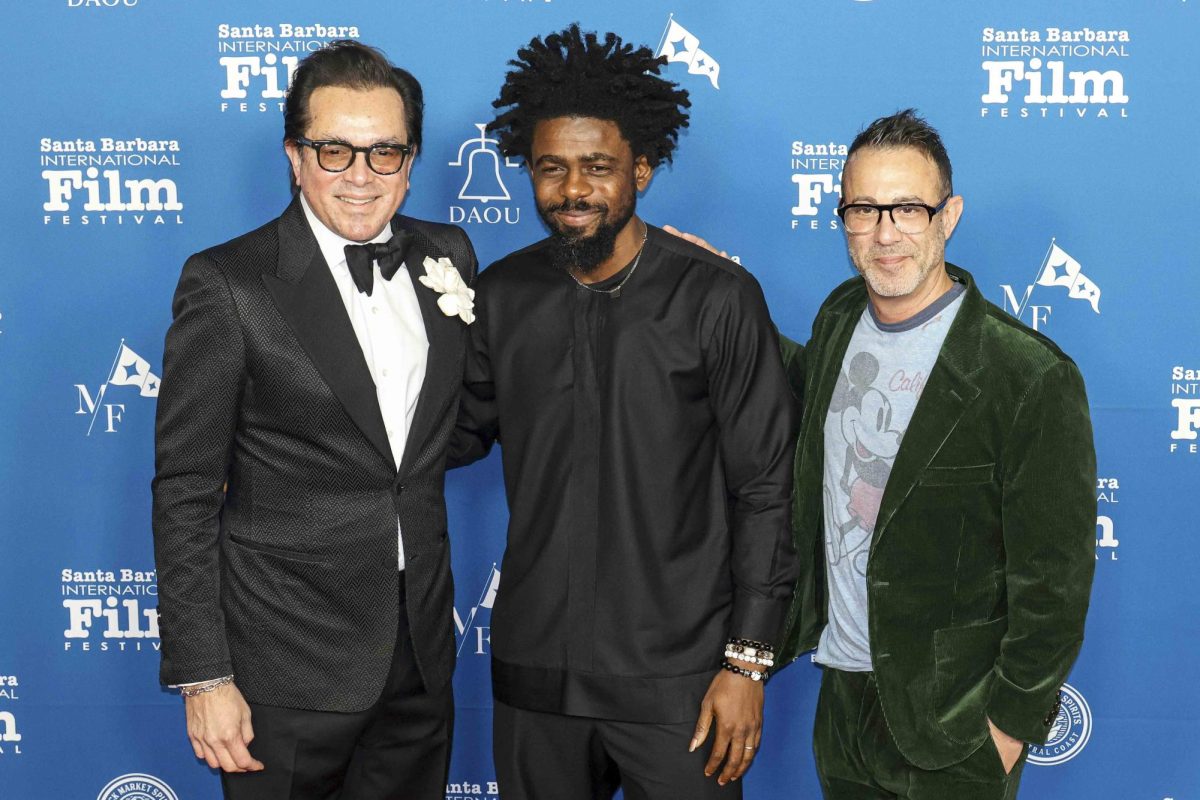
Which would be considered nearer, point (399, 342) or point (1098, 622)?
point (399, 342)

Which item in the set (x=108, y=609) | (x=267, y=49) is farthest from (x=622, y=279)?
(x=108, y=609)

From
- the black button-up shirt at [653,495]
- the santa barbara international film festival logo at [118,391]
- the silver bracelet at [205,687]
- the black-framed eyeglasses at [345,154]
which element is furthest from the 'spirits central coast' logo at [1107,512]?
the santa barbara international film festival logo at [118,391]

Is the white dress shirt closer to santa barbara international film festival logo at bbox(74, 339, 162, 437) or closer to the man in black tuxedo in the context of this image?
the man in black tuxedo

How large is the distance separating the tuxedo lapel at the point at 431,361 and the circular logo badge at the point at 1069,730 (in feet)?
6.18

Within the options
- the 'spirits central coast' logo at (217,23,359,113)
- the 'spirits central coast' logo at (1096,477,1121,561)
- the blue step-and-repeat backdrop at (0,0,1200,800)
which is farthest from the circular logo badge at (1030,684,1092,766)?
the 'spirits central coast' logo at (217,23,359,113)

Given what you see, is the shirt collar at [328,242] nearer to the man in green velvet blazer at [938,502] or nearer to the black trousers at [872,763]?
the man in green velvet blazer at [938,502]

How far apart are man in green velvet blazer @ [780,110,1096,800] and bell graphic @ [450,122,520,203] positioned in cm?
105

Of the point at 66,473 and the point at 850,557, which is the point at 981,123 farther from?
the point at 66,473

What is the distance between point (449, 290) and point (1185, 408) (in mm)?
1916

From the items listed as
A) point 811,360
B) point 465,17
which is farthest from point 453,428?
point 465,17

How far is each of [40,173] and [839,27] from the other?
207 centimetres

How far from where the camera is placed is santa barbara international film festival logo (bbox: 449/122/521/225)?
2.93 meters

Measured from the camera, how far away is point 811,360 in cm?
240

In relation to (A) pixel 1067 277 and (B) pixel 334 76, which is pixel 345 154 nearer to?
(B) pixel 334 76
